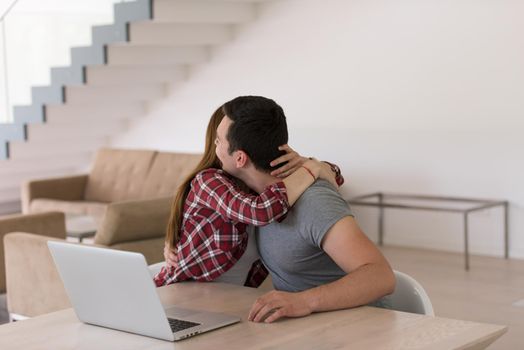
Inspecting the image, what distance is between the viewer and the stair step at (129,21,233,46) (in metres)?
7.46

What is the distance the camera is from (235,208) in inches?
97.3

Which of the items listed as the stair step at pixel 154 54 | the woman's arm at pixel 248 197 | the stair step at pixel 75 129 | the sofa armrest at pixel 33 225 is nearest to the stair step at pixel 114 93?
the stair step at pixel 75 129

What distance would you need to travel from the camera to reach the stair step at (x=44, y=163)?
350 inches

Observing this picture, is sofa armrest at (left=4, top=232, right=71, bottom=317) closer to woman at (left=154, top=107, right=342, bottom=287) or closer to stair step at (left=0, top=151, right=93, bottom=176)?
woman at (left=154, top=107, right=342, bottom=287)

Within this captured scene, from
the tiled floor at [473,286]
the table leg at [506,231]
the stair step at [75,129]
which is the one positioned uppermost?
the stair step at [75,129]

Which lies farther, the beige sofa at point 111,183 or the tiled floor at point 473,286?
the beige sofa at point 111,183

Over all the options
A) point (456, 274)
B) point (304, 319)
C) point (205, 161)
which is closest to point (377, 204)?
point (456, 274)

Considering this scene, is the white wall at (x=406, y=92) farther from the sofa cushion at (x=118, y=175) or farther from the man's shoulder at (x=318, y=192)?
the man's shoulder at (x=318, y=192)

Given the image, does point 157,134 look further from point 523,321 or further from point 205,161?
point 205,161

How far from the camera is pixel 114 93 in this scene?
8461 mm

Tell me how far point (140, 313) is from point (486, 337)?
2.55 feet

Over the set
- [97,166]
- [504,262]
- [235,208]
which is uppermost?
[235,208]

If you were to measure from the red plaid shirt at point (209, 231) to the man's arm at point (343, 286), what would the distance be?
0.95 ft

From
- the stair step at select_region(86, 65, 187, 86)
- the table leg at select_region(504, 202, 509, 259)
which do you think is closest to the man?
the table leg at select_region(504, 202, 509, 259)
